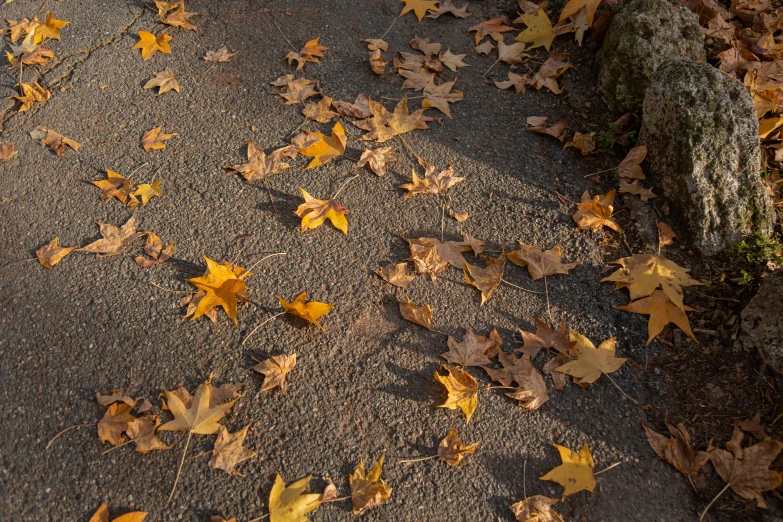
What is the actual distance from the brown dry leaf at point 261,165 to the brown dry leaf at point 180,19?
4.18ft

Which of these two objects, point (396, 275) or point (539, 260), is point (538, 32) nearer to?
point (539, 260)

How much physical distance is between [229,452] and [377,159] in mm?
1660

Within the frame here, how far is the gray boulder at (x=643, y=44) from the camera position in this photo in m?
3.16

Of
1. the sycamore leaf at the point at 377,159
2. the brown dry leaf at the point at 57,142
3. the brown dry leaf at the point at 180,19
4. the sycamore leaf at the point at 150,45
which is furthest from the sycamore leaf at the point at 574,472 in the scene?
the brown dry leaf at the point at 180,19

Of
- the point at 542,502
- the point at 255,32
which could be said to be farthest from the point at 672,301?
the point at 255,32

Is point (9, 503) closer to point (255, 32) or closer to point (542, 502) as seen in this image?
point (542, 502)

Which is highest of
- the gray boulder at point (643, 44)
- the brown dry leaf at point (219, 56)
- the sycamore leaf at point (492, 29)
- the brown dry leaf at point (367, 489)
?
the gray boulder at point (643, 44)

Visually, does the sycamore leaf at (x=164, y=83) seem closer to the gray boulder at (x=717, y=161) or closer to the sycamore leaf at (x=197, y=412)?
the sycamore leaf at (x=197, y=412)

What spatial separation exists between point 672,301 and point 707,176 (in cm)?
65

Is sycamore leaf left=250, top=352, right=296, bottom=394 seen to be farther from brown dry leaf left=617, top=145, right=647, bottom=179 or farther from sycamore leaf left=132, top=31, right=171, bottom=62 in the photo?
sycamore leaf left=132, top=31, right=171, bottom=62

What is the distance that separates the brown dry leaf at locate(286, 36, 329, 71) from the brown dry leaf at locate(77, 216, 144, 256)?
4.68 feet

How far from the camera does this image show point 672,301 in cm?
257

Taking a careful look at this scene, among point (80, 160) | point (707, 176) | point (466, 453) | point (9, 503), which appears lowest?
point (9, 503)

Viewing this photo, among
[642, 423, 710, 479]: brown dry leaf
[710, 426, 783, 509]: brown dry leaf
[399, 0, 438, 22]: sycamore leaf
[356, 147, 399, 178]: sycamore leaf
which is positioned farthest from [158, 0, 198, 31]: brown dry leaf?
[710, 426, 783, 509]: brown dry leaf
